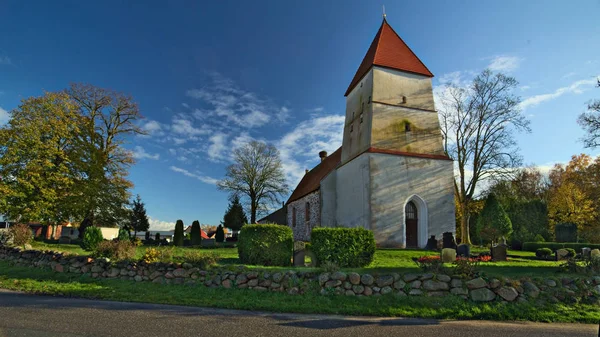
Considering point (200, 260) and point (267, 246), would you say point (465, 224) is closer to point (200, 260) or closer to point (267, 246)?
point (267, 246)

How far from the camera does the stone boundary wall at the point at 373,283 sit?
745 cm

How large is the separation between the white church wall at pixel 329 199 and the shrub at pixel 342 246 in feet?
37.1

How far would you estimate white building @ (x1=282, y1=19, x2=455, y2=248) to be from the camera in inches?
744

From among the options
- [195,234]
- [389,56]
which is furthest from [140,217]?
[389,56]

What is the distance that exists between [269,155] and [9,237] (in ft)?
81.7

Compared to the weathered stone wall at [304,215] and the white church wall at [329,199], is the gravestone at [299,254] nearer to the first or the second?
the weathered stone wall at [304,215]

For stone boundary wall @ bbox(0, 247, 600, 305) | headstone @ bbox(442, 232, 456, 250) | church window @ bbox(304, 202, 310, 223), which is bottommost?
stone boundary wall @ bbox(0, 247, 600, 305)

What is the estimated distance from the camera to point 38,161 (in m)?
20.2

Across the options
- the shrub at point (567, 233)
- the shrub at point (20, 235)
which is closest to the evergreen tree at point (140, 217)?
the shrub at point (20, 235)

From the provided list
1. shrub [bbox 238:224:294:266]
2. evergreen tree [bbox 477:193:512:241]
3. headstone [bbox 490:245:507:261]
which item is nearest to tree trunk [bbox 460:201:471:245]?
evergreen tree [bbox 477:193:512:241]

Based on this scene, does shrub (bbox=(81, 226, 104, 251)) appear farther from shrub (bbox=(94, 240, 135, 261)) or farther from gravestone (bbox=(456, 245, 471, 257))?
gravestone (bbox=(456, 245, 471, 257))

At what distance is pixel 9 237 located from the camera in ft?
48.5

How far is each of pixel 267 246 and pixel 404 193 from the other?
1082cm

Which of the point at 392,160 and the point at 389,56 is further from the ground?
the point at 389,56
